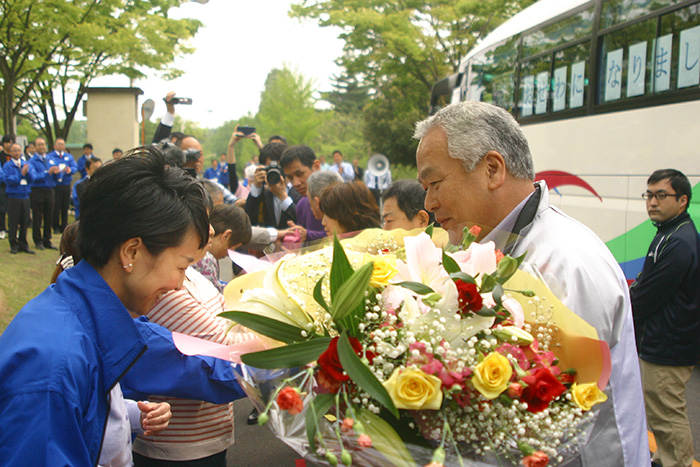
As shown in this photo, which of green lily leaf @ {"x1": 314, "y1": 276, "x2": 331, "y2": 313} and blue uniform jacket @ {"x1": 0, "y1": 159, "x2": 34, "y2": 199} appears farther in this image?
blue uniform jacket @ {"x1": 0, "y1": 159, "x2": 34, "y2": 199}

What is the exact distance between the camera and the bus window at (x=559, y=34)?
7535 mm

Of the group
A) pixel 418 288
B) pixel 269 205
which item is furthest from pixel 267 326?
pixel 269 205

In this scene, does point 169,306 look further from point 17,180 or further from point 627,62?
point 17,180

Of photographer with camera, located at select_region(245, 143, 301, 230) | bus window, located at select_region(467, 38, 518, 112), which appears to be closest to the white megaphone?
bus window, located at select_region(467, 38, 518, 112)

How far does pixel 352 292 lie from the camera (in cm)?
122

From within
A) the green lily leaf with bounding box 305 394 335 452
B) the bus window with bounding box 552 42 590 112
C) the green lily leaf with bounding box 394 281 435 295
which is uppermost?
the bus window with bounding box 552 42 590 112

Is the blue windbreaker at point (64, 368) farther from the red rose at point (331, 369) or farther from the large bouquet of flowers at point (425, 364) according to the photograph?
the red rose at point (331, 369)

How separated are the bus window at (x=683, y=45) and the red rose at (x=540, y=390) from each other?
5800 millimetres

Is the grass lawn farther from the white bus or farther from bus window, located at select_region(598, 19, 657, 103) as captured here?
bus window, located at select_region(598, 19, 657, 103)

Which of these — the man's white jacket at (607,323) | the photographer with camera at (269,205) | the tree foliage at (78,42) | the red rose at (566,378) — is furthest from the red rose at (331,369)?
the tree foliage at (78,42)

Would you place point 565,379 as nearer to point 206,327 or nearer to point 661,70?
point 206,327

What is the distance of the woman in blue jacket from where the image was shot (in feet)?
4.29

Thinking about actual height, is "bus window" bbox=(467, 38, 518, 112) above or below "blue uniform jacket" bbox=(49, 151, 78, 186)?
above

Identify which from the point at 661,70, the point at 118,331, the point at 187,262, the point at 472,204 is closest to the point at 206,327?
the point at 187,262
